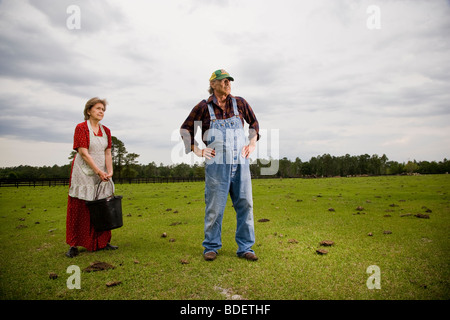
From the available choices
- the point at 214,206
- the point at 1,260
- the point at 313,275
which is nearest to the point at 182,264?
the point at 214,206

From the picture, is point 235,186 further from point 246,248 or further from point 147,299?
point 147,299

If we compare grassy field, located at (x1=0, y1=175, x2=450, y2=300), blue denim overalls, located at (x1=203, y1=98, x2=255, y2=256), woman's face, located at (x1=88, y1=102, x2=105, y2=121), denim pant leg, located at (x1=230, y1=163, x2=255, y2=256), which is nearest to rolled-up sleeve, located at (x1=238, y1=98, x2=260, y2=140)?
blue denim overalls, located at (x1=203, y1=98, x2=255, y2=256)

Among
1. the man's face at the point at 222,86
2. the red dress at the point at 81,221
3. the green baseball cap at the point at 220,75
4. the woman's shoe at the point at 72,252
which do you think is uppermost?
the green baseball cap at the point at 220,75

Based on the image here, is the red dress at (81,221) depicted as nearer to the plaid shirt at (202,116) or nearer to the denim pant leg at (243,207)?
the plaid shirt at (202,116)

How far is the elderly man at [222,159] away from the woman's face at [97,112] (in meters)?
1.77

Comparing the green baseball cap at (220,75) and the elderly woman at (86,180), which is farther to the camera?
the elderly woman at (86,180)

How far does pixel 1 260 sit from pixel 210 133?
13.9 feet

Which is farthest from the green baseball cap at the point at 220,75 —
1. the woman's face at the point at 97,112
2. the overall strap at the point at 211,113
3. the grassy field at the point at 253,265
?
the grassy field at the point at 253,265

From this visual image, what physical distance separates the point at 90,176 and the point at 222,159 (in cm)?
263

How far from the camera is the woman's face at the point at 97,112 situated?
205 inches

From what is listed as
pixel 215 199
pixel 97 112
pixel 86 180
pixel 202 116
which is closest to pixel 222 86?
pixel 202 116

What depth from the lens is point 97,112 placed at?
5.22 meters

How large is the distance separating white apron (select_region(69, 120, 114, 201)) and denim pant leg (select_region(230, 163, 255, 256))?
2433mm

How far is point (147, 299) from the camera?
3.07 m
